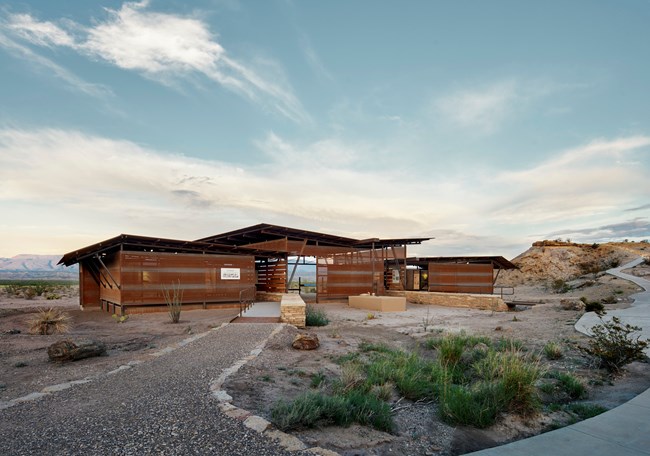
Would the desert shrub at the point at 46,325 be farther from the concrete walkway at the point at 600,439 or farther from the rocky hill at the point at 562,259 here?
the rocky hill at the point at 562,259

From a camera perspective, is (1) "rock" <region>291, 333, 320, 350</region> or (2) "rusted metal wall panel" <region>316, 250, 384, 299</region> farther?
(2) "rusted metal wall panel" <region>316, 250, 384, 299</region>

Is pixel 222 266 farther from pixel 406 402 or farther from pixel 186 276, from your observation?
pixel 406 402

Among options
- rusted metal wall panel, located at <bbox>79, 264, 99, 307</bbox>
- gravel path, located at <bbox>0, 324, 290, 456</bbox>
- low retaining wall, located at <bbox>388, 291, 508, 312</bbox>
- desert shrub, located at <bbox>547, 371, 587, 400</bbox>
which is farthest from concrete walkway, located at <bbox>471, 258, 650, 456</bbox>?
rusted metal wall panel, located at <bbox>79, 264, 99, 307</bbox>

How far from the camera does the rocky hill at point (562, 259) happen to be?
4744 cm

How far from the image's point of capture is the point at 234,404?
5.21 meters

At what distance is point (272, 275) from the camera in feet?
79.0

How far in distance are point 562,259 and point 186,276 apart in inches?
1888

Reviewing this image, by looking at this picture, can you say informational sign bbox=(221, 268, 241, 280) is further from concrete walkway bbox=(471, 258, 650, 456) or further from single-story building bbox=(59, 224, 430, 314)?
concrete walkway bbox=(471, 258, 650, 456)

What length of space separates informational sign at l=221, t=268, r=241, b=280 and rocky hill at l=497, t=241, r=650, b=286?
1510 inches

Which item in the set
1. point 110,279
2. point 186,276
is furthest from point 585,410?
point 110,279

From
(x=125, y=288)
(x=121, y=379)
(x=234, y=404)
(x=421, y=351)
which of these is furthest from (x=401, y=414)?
(x=125, y=288)

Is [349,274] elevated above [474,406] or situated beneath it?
elevated above

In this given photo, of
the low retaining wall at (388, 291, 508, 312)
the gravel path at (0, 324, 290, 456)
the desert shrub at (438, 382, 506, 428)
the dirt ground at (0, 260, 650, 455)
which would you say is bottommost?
the low retaining wall at (388, 291, 508, 312)

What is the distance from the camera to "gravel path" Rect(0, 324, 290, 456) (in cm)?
382
